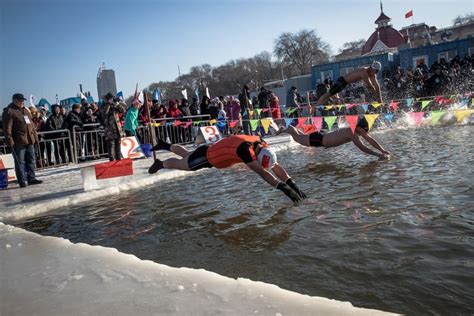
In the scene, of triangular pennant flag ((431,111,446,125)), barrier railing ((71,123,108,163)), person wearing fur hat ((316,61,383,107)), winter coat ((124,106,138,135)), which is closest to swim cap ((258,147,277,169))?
person wearing fur hat ((316,61,383,107))

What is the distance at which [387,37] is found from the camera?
67000 mm

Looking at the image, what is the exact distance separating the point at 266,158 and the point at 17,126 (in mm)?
6817

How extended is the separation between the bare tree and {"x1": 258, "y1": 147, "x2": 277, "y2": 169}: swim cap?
82.5m

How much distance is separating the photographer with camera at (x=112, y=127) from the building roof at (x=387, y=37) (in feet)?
206

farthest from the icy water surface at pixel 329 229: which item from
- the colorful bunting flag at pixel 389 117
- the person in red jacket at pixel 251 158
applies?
the colorful bunting flag at pixel 389 117

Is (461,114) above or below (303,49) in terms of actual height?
below

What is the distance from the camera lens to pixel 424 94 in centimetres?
1975

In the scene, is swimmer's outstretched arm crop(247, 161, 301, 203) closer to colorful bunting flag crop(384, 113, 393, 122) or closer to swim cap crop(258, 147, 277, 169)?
swim cap crop(258, 147, 277, 169)

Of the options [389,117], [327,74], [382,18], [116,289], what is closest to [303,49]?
[382,18]

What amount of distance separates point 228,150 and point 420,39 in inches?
2796

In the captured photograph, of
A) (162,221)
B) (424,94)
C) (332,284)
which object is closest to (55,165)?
(162,221)

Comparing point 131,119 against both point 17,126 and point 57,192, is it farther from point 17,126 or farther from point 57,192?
point 57,192

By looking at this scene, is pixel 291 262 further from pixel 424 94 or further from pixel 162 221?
pixel 424 94

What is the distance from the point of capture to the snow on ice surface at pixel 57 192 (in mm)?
6859
